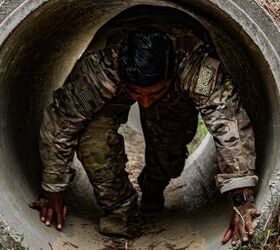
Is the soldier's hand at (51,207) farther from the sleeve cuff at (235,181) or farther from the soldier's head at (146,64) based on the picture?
the sleeve cuff at (235,181)

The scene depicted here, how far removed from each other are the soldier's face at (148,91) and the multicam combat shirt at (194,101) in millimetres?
124

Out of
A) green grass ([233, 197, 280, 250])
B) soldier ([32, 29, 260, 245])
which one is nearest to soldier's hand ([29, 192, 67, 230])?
Result: soldier ([32, 29, 260, 245])

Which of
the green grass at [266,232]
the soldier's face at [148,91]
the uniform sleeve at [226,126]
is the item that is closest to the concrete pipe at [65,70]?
the green grass at [266,232]

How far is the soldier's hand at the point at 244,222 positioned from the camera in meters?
4.46

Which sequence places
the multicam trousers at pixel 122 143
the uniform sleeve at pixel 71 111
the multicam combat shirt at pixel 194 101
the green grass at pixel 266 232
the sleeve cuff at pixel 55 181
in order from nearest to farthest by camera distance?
the green grass at pixel 266 232
the multicam combat shirt at pixel 194 101
the uniform sleeve at pixel 71 111
the sleeve cuff at pixel 55 181
the multicam trousers at pixel 122 143

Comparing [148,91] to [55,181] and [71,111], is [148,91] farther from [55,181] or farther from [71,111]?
[55,181]

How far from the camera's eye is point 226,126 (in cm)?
456

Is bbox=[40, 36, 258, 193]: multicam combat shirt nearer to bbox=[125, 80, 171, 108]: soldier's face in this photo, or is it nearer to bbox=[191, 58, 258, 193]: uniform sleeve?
bbox=[191, 58, 258, 193]: uniform sleeve

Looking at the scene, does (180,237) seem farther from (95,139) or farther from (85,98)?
(85,98)

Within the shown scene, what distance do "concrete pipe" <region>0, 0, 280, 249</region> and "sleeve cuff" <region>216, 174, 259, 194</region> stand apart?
3.7 inches

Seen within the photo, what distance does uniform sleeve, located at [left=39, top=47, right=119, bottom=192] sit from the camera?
4898 mm

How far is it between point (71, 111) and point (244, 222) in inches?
50.6

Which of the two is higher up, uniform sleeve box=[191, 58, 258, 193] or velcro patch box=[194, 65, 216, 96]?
velcro patch box=[194, 65, 216, 96]

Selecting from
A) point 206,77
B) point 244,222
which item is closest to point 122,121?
point 206,77
